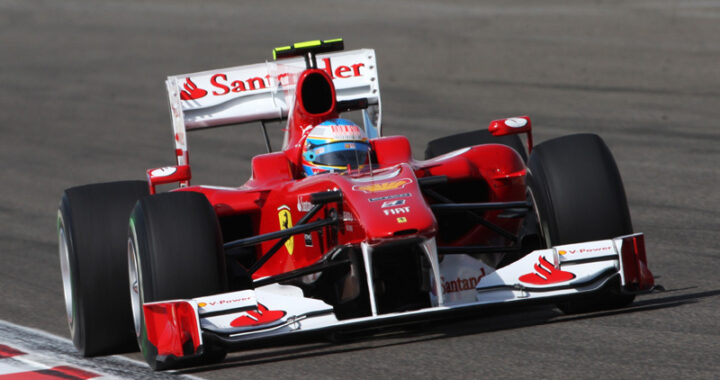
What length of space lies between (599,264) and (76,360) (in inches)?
125

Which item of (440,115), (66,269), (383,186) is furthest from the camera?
(440,115)

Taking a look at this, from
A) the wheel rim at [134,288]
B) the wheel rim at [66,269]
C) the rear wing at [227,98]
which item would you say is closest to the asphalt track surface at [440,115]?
the wheel rim at [66,269]

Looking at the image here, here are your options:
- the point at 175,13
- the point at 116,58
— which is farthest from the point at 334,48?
the point at 175,13

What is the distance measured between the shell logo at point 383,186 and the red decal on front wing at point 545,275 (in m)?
0.86

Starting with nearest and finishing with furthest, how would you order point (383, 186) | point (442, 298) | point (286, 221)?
point (442, 298) → point (383, 186) → point (286, 221)

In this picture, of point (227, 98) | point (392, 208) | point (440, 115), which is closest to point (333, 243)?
point (392, 208)

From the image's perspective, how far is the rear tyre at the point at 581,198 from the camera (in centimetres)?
758

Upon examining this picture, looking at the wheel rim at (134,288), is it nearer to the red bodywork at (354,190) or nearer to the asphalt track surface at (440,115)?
the asphalt track surface at (440,115)

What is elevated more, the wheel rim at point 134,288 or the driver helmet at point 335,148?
the driver helmet at point 335,148

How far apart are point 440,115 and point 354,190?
36.9 ft

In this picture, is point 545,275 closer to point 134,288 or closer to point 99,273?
point 134,288

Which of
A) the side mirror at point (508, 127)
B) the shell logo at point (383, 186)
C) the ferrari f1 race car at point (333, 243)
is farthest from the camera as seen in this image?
the side mirror at point (508, 127)

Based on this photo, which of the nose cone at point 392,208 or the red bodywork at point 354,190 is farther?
the red bodywork at point 354,190

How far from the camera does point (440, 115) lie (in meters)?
18.5
